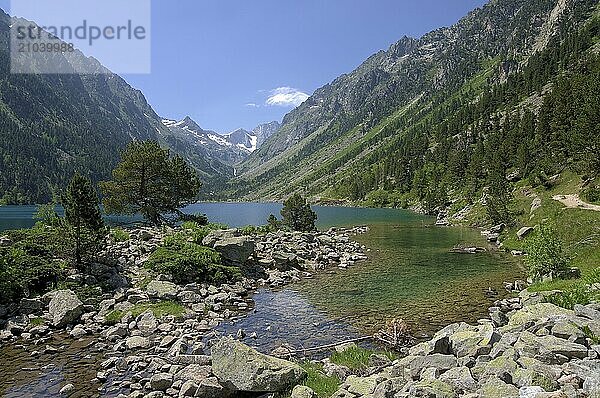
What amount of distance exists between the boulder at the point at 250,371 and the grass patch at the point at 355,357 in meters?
3.23

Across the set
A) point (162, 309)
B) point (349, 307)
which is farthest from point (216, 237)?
point (349, 307)

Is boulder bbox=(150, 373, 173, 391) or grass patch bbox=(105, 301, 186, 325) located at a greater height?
boulder bbox=(150, 373, 173, 391)

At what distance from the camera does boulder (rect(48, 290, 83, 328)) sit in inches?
897

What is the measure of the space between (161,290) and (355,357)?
15.6 m

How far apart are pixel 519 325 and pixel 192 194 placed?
Answer: 52602mm

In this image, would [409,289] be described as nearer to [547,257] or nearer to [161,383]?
[547,257]

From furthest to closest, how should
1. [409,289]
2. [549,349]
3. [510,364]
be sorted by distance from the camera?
[409,289] < [549,349] < [510,364]

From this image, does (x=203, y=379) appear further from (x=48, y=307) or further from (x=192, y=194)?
(x=192, y=194)

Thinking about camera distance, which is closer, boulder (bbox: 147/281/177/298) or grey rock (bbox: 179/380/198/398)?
grey rock (bbox: 179/380/198/398)

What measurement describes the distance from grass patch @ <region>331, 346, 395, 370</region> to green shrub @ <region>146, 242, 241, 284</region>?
16.7m

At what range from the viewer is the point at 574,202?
5422cm

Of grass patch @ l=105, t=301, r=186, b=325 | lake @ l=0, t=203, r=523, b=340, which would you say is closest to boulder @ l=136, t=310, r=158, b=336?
grass patch @ l=105, t=301, r=186, b=325

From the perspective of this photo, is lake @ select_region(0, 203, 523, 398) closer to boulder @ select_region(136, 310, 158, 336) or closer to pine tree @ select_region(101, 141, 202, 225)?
boulder @ select_region(136, 310, 158, 336)

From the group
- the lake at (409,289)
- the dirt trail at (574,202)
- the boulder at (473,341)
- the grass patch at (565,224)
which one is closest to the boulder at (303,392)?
the boulder at (473,341)
